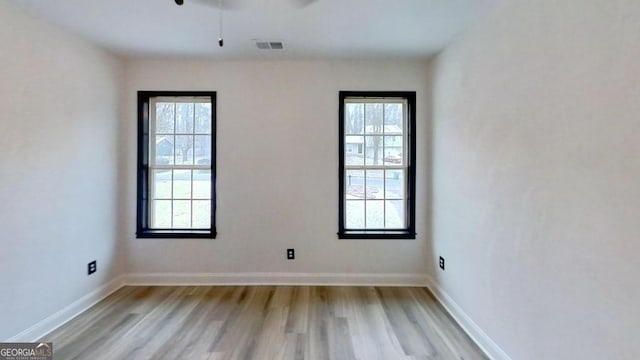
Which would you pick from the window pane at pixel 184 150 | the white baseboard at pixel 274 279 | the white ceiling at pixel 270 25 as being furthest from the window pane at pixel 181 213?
the white ceiling at pixel 270 25

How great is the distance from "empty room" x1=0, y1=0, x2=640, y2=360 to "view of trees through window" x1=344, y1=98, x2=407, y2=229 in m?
0.03

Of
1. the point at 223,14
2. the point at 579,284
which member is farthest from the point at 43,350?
the point at 579,284

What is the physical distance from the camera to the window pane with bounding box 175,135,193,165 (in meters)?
4.09

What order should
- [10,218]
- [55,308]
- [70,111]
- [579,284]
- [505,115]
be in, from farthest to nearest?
[70,111]
[55,308]
[10,218]
[505,115]
[579,284]

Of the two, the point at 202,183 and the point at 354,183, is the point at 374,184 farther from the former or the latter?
the point at 202,183

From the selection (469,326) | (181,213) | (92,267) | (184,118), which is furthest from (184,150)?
(469,326)

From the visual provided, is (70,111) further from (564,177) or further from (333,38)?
→ (564,177)

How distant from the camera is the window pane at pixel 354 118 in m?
4.09

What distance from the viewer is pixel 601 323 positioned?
61.1 inches

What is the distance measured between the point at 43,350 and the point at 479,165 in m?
3.69

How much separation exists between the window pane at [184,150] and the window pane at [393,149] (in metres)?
2.35

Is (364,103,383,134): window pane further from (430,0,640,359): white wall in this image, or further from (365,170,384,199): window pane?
(430,0,640,359): white wall

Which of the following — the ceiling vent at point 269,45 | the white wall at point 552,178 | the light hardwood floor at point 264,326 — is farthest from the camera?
the ceiling vent at point 269,45

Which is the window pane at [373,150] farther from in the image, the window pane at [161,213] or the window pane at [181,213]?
the window pane at [161,213]
